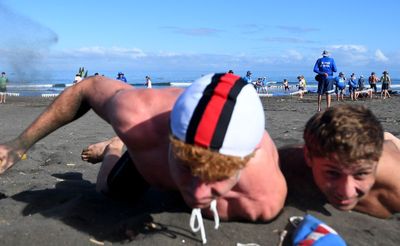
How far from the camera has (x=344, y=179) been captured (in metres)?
2.38

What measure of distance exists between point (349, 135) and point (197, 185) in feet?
2.58

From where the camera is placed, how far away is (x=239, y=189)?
2619 mm

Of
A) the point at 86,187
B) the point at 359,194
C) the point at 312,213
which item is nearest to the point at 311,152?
the point at 359,194

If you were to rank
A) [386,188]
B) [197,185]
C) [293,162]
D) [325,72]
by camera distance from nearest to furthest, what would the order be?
[197,185] → [386,188] → [293,162] → [325,72]

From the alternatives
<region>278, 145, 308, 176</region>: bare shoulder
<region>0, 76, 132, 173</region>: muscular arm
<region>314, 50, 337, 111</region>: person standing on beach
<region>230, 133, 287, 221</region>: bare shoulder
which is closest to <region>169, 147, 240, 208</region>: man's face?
<region>230, 133, 287, 221</region>: bare shoulder

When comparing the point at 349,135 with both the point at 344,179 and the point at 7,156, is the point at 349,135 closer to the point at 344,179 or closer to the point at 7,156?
the point at 344,179

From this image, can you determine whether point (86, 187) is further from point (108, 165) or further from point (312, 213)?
point (312, 213)

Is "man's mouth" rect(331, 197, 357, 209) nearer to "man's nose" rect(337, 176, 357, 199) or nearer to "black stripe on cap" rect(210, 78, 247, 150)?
"man's nose" rect(337, 176, 357, 199)

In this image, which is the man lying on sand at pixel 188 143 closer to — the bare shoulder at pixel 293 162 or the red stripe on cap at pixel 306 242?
the bare shoulder at pixel 293 162

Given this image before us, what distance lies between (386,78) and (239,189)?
2474 centimetres

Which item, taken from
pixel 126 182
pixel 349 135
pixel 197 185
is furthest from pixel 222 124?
pixel 126 182

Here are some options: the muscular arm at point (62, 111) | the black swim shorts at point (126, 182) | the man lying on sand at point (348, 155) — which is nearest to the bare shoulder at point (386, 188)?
the man lying on sand at point (348, 155)

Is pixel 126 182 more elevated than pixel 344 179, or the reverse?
pixel 344 179

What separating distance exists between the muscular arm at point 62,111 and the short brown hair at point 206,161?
1.31 meters
